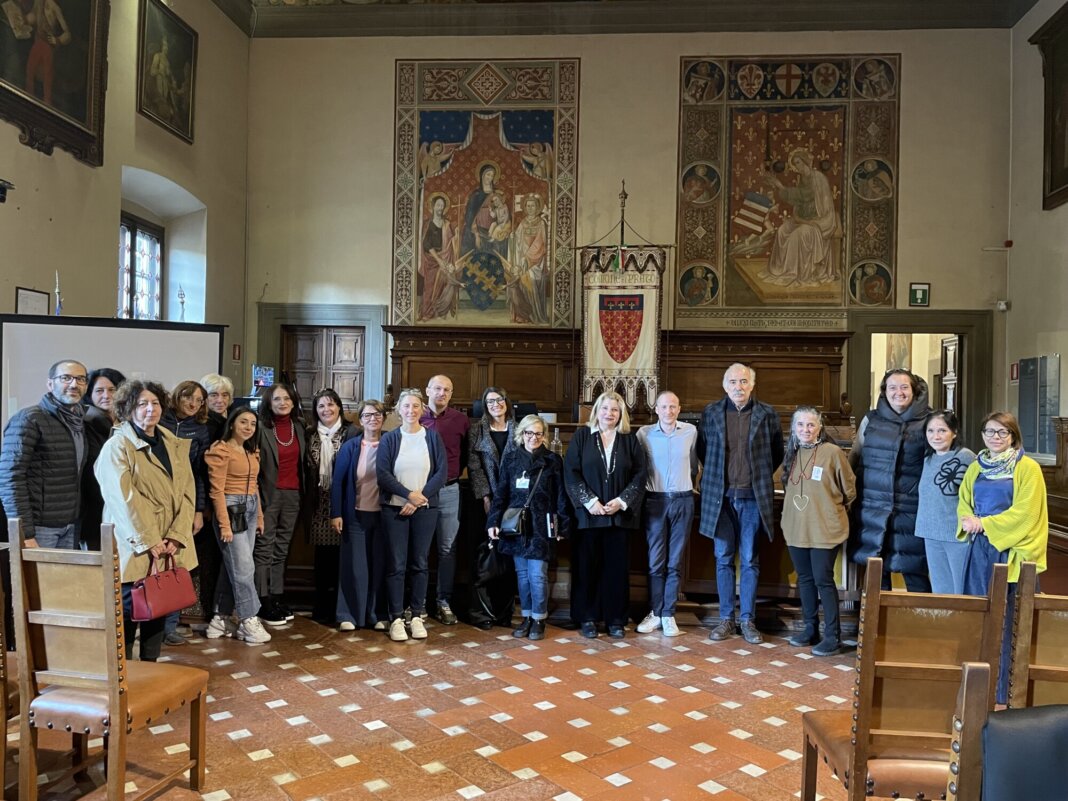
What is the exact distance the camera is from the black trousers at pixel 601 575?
15.7 feet

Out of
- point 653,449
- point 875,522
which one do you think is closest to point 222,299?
point 653,449

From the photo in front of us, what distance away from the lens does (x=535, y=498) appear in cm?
468

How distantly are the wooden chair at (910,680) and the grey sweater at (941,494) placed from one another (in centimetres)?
209

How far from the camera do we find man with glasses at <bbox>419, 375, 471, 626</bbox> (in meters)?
4.93

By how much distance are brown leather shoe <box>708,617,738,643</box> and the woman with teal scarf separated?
1398 mm

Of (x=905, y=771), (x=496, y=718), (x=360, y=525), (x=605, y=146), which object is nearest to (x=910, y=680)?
(x=905, y=771)

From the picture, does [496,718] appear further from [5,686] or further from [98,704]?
[5,686]

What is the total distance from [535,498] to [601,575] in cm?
66

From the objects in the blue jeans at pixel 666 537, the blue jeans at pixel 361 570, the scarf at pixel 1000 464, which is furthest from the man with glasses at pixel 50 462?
the scarf at pixel 1000 464

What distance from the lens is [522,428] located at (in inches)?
185

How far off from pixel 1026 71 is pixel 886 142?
1.69m

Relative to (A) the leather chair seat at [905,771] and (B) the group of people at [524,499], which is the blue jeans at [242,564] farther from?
(A) the leather chair seat at [905,771]

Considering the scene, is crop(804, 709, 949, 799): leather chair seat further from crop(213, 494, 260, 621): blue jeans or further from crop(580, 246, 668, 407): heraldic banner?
crop(580, 246, 668, 407): heraldic banner

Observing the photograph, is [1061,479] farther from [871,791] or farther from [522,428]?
[871,791]
